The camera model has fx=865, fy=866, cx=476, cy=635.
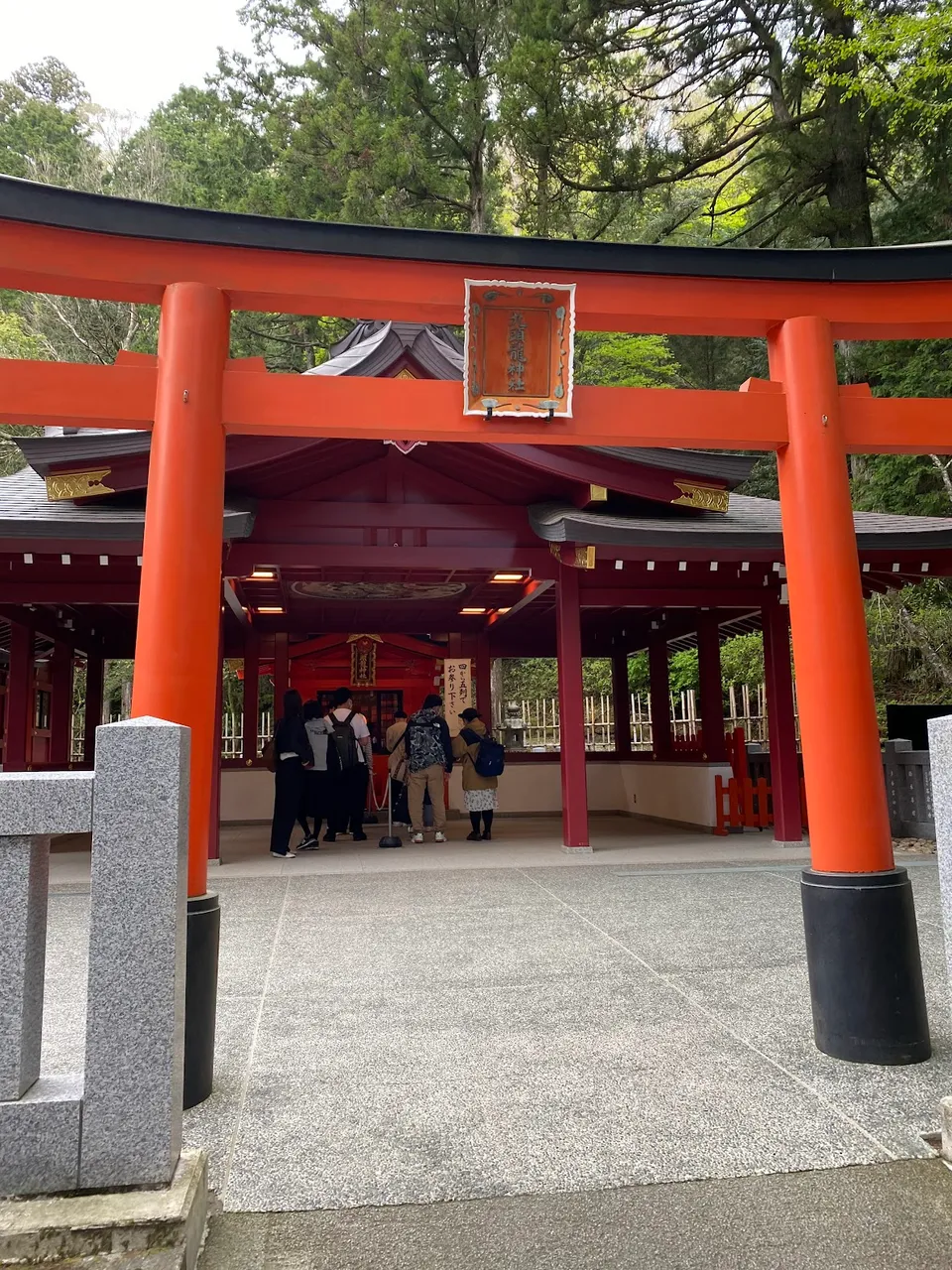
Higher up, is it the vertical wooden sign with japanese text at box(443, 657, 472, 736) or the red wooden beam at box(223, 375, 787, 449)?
the red wooden beam at box(223, 375, 787, 449)

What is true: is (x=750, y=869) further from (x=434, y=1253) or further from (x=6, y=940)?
(x=6, y=940)

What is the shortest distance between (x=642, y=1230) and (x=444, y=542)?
296 inches

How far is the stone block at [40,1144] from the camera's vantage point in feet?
6.84

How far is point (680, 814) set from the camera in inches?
483

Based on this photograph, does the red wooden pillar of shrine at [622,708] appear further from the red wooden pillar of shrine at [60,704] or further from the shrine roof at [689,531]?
the red wooden pillar of shrine at [60,704]

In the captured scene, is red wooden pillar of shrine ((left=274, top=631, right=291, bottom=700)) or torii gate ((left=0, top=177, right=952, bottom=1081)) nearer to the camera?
torii gate ((left=0, top=177, right=952, bottom=1081))

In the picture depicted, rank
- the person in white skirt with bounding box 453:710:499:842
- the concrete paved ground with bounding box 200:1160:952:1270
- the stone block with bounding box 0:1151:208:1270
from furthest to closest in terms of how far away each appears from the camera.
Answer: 1. the person in white skirt with bounding box 453:710:499:842
2. the concrete paved ground with bounding box 200:1160:952:1270
3. the stone block with bounding box 0:1151:208:1270

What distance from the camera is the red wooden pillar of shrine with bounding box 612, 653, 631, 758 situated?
1454cm

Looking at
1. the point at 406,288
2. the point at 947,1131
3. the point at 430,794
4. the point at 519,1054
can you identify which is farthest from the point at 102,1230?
the point at 430,794

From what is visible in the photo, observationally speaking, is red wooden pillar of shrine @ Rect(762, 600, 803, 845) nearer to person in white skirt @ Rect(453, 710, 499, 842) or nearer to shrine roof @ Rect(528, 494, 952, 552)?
shrine roof @ Rect(528, 494, 952, 552)

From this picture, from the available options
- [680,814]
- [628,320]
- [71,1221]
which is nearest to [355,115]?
[680,814]

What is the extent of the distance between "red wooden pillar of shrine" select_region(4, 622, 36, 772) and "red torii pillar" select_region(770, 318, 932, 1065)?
988 cm

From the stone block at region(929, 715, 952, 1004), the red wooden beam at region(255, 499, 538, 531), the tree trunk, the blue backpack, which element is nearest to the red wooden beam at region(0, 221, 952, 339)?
the stone block at region(929, 715, 952, 1004)

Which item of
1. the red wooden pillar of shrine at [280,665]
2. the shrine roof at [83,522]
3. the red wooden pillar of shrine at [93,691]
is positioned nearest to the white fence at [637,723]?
the red wooden pillar of shrine at [280,665]
